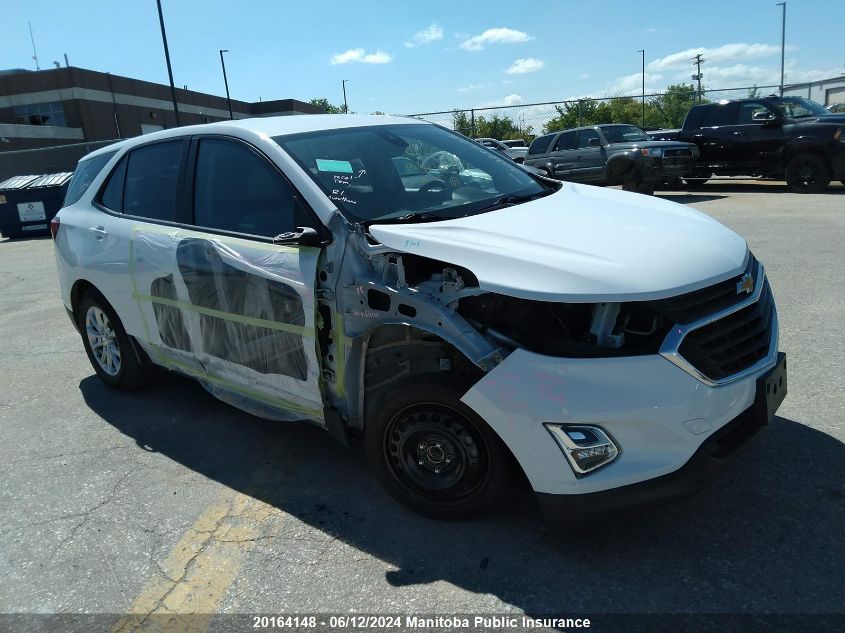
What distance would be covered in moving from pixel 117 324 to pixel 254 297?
1.76m

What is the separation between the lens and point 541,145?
16594mm

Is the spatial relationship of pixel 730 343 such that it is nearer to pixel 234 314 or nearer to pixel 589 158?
pixel 234 314

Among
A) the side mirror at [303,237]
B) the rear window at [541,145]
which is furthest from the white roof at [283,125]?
the rear window at [541,145]

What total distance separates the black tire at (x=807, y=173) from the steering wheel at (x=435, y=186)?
41.1 ft

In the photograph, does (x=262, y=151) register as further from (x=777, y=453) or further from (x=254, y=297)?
(x=777, y=453)

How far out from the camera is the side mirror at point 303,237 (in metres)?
2.98

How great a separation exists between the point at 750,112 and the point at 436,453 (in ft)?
46.2

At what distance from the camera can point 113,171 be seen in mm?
4582

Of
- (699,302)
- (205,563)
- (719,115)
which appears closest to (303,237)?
(205,563)

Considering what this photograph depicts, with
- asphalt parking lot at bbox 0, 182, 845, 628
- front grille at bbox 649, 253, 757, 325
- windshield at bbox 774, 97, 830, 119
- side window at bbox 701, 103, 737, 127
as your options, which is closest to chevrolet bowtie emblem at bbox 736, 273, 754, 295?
front grille at bbox 649, 253, 757, 325

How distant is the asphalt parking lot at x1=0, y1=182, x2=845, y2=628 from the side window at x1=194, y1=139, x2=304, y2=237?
4.38ft

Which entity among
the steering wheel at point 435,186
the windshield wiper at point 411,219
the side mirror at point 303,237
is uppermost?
the steering wheel at point 435,186

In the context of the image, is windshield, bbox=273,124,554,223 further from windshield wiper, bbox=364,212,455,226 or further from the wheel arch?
the wheel arch

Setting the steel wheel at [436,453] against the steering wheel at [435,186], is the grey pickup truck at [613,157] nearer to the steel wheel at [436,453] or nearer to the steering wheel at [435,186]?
the steering wheel at [435,186]
